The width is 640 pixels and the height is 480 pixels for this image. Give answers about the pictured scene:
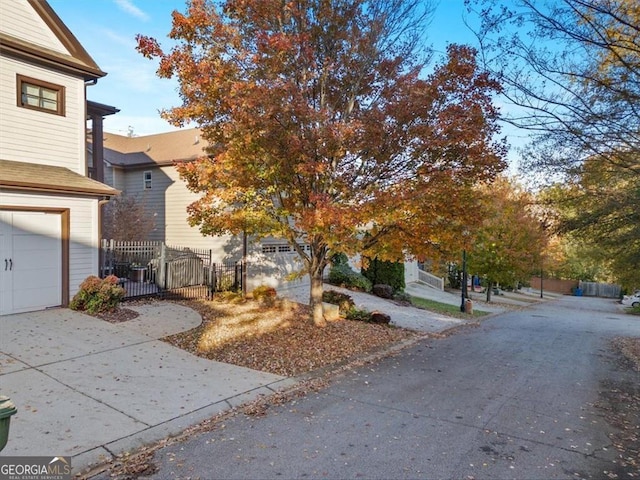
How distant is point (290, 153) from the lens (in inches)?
354

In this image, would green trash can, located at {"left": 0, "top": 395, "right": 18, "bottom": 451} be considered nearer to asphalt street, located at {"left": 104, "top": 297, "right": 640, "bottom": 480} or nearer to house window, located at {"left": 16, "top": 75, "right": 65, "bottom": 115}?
asphalt street, located at {"left": 104, "top": 297, "right": 640, "bottom": 480}

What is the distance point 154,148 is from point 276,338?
53.0 feet

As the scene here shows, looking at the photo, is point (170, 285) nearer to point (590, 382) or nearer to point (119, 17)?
point (119, 17)

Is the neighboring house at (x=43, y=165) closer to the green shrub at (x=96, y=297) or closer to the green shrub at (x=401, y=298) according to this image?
the green shrub at (x=96, y=297)

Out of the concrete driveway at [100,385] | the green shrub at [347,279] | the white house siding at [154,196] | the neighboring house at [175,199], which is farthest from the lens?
the green shrub at [347,279]

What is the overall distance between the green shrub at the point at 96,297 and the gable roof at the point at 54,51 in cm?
603

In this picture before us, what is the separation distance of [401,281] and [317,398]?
16215 mm

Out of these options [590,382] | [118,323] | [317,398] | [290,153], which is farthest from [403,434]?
[118,323]

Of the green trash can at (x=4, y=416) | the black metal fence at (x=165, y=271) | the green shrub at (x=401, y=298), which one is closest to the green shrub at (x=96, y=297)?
the black metal fence at (x=165, y=271)

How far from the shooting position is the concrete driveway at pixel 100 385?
4825 millimetres

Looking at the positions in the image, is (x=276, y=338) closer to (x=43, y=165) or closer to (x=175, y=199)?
(x=43, y=165)

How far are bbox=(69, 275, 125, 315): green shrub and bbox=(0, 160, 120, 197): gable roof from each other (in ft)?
7.83

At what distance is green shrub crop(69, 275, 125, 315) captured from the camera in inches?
408

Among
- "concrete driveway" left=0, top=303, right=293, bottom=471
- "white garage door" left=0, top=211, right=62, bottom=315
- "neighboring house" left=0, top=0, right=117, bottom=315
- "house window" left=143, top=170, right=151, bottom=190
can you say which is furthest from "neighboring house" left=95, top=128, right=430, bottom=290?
"concrete driveway" left=0, top=303, right=293, bottom=471
